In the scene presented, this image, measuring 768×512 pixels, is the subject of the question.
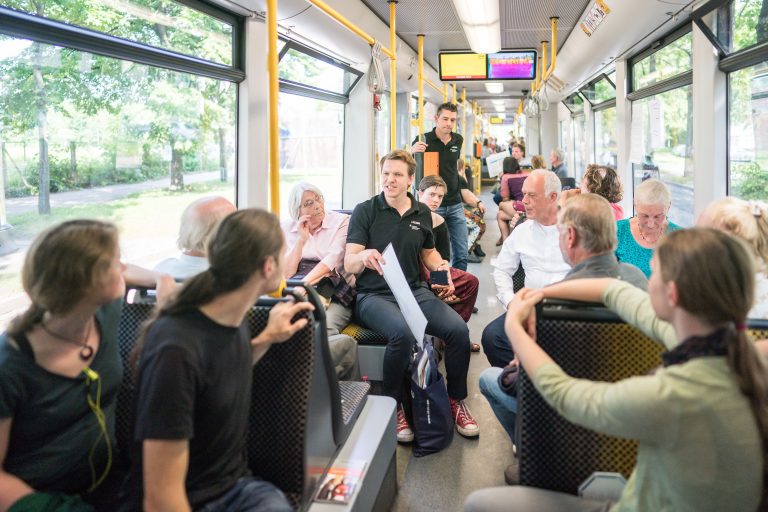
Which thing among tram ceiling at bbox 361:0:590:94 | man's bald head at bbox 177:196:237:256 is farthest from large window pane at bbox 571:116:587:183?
man's bald head at bbox 177:196:237:256

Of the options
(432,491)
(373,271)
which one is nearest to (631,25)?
(373,271)

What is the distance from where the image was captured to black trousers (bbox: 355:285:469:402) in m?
3.11

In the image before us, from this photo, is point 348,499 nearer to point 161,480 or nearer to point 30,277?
point 161,480

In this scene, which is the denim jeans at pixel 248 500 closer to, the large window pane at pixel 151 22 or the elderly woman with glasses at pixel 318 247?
the elderly woman with glasses at pixel 318 247

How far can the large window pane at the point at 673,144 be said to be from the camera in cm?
552

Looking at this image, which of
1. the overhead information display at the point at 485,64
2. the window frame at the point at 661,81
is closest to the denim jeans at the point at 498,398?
the window frame at the point at 661,81

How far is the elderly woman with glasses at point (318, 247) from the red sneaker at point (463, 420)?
743 millimetres

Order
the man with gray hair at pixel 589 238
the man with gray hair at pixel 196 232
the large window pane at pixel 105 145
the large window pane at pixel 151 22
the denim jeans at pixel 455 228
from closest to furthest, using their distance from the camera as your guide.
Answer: the man with gray hair at pixel 589 238 < the man with gray hair at pixel 196 232 < the large window pane at pixel 105 145 < the large window pane at pixel 151 22 < the denim jeans at pixel 455 228

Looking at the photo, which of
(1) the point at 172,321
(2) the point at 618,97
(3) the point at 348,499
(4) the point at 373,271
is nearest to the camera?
(1) the point at 172,321

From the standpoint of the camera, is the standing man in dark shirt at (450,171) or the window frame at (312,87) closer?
the window frame at (312,87)

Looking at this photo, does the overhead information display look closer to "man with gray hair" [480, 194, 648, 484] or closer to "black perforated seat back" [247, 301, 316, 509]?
"man with gray hair" [480, 194, 648, 484]

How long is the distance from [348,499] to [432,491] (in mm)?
916

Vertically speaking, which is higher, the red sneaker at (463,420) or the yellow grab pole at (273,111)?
the yellow grab pole at (273,111)

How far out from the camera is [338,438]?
2139 millimetres
